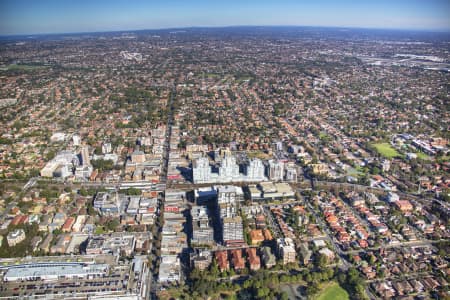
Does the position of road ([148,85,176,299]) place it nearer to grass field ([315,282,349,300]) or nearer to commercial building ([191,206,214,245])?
commercial building ([191,206,214,245])

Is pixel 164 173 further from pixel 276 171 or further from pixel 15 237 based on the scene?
pixel 15 237

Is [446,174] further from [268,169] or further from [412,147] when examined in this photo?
[268,169]

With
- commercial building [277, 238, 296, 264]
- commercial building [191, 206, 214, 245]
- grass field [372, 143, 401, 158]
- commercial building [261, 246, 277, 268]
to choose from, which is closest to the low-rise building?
commercial building [191, 206, 214, 245]

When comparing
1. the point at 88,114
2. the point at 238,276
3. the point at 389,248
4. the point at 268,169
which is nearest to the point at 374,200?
the point at 389,248

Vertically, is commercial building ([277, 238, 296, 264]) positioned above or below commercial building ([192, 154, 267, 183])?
below

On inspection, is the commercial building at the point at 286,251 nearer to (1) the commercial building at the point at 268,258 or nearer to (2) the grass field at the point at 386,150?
(1) the commercial building at the point at 268,258

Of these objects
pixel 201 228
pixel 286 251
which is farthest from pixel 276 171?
pixel 286 251
